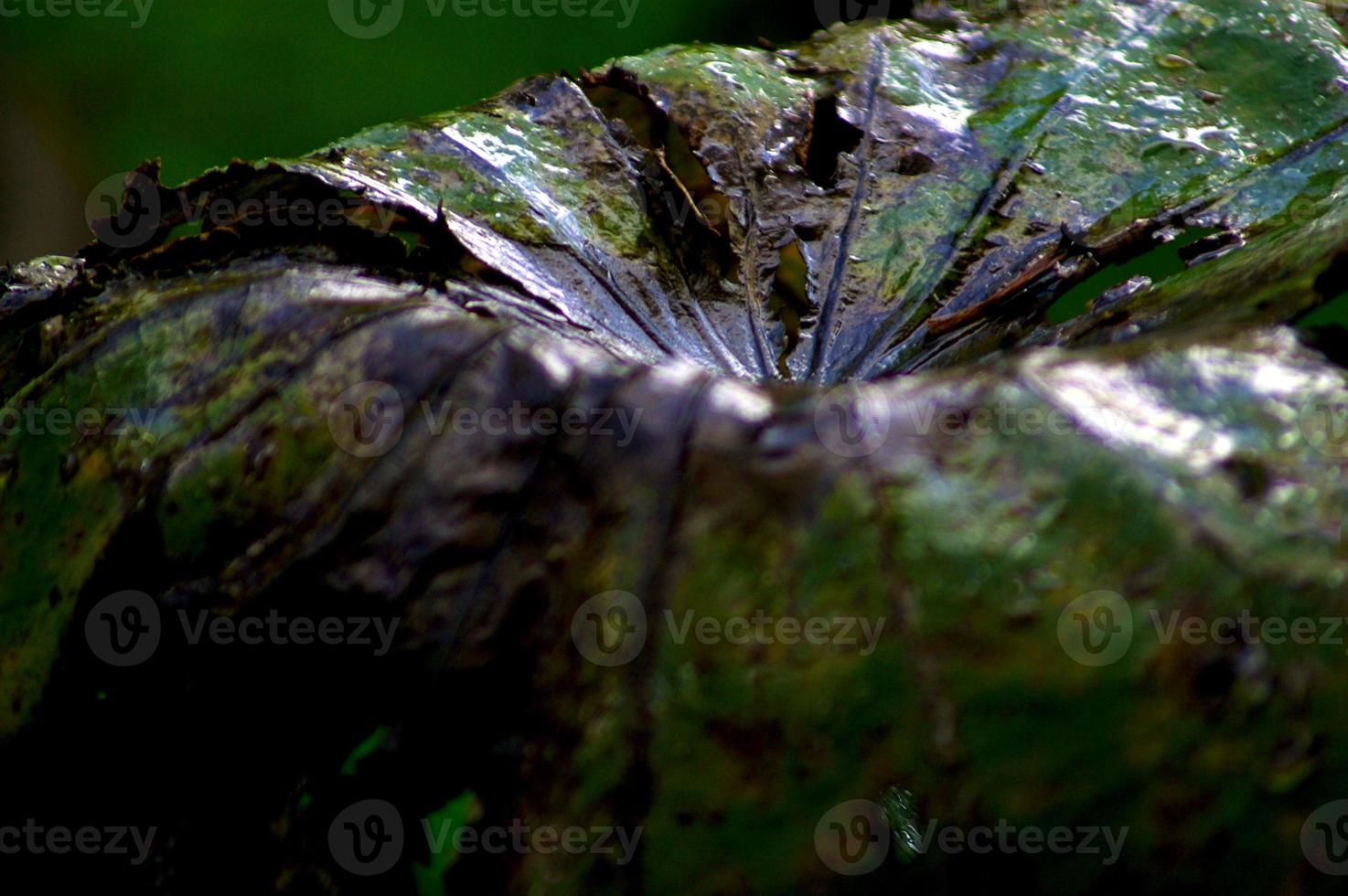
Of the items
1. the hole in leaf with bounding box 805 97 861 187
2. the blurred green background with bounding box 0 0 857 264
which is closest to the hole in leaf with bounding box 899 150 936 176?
the hole in leaf with bounding box 805 97 861 187

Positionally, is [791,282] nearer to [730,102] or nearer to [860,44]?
[730,102]

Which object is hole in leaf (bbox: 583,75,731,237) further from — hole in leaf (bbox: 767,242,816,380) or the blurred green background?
the blurred green background

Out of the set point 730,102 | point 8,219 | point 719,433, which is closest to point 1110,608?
point 719,433

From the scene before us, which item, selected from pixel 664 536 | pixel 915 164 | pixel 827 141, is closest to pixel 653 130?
pixel 827 141

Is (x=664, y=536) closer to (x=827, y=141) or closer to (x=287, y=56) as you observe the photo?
(x=827, y=141)

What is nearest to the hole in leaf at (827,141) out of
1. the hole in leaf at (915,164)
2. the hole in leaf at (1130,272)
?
the hole in leaf at (915,164)

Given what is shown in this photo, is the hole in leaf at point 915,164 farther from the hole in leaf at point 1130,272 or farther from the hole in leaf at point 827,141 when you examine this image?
the hole in leaf at point 1130,272
